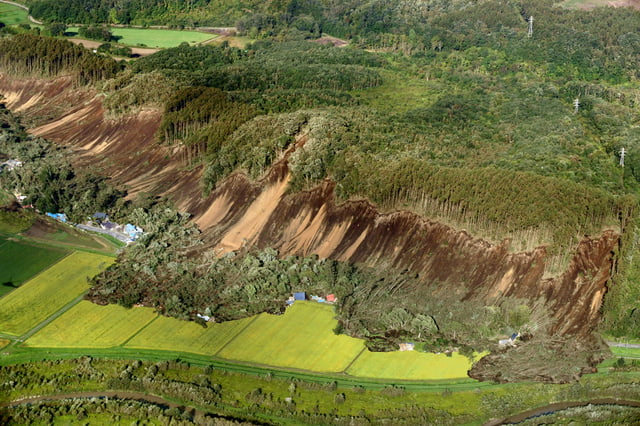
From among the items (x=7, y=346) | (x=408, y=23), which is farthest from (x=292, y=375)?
(x=408, y=23)

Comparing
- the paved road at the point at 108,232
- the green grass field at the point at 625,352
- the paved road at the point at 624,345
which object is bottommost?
the paved road at the point at 108,232

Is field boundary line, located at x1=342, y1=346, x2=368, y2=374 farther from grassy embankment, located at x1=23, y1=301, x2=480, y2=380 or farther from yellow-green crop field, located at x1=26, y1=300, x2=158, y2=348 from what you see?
yellow-green crop field, located at x1=26, y1=300, x2=158, y2=348

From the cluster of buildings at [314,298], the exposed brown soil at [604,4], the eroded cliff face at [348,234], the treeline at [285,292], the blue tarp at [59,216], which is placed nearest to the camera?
the treeline at [285,292]

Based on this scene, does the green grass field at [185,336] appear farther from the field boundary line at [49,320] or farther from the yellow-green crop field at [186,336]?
the field boundary line at [49,320]

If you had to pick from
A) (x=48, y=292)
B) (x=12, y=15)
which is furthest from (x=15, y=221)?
(x=12, y=15)

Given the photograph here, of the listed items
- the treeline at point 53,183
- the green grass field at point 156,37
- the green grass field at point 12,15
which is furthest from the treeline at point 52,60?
the green grass field at point 12,15

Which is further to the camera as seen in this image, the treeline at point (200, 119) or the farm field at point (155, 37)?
the farm field at point (155, 37)

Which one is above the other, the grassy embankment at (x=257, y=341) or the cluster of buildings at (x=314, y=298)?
the cluster of buildings at (x=314, y=298)

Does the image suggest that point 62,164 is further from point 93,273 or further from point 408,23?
point 408,23

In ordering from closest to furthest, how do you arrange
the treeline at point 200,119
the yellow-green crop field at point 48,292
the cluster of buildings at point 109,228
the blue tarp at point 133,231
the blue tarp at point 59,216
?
1. the yellow-green crop field at point 48,292
2. the blue tarp at point 133,231
3. the cluster of buildings at point 109,228
4. the blue tarp at point 59,216
5. the treeline at point 200,119
